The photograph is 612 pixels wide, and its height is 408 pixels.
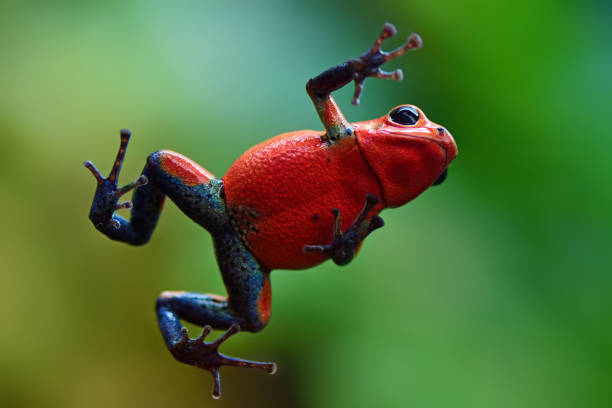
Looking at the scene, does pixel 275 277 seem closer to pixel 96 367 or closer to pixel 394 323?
pixel 394 323

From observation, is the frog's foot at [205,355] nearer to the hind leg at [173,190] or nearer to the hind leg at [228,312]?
the hind leg at [228,312]

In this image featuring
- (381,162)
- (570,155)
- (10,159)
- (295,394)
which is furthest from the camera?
(570,155)

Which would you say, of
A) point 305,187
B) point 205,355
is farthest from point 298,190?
point 205,355

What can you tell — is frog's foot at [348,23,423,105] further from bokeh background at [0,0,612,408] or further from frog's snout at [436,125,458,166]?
bokeh background at [0,0,612,408]

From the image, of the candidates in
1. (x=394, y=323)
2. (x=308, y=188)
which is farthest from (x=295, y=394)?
(x=308, y=188)

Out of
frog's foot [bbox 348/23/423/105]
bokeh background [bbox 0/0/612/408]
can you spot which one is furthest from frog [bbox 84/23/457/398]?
bokeh background [bbox 0/0/612/408]

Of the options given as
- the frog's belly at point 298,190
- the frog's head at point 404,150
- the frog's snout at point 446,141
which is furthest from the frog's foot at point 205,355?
the frog's snout at point 446,141
